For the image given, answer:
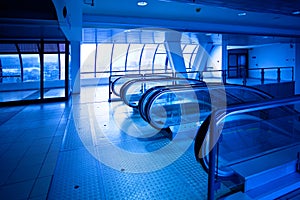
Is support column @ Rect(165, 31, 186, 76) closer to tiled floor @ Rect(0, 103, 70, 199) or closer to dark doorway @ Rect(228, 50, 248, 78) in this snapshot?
tiled floor @ Rect(0, 103, 70, 199)

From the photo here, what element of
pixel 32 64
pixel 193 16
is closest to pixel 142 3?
pixel 193 16

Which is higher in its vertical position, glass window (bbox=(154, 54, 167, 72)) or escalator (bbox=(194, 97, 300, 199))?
glass window (bbox=(154, 54, 167, 72))

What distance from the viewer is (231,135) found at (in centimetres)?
412

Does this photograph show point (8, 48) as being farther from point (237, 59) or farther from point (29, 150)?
point (237, 59)

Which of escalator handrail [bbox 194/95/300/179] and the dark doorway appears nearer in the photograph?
escalator handrail [bbox 194/95/300/179]

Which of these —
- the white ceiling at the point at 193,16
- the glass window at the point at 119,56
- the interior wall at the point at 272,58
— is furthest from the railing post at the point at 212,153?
the glass window at the point at 119,56

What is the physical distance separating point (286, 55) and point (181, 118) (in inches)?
529

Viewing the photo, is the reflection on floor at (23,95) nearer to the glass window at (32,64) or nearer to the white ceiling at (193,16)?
the glass window at (32,64)

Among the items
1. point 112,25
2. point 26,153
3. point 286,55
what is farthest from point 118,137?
point 286,55

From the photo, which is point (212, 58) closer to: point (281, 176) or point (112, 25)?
point (112, 25)

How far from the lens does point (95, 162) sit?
2816 mm

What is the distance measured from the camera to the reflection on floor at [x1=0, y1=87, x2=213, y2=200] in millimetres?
2164

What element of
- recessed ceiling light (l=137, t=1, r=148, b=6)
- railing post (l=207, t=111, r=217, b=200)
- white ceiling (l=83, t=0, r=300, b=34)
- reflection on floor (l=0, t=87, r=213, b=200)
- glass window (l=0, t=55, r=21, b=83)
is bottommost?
reflection on floor (l=0, t=87, r=213, b=200)

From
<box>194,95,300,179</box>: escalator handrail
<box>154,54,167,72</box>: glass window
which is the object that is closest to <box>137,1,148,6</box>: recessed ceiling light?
<box>194,95,300,179</box>: escalator handrail
